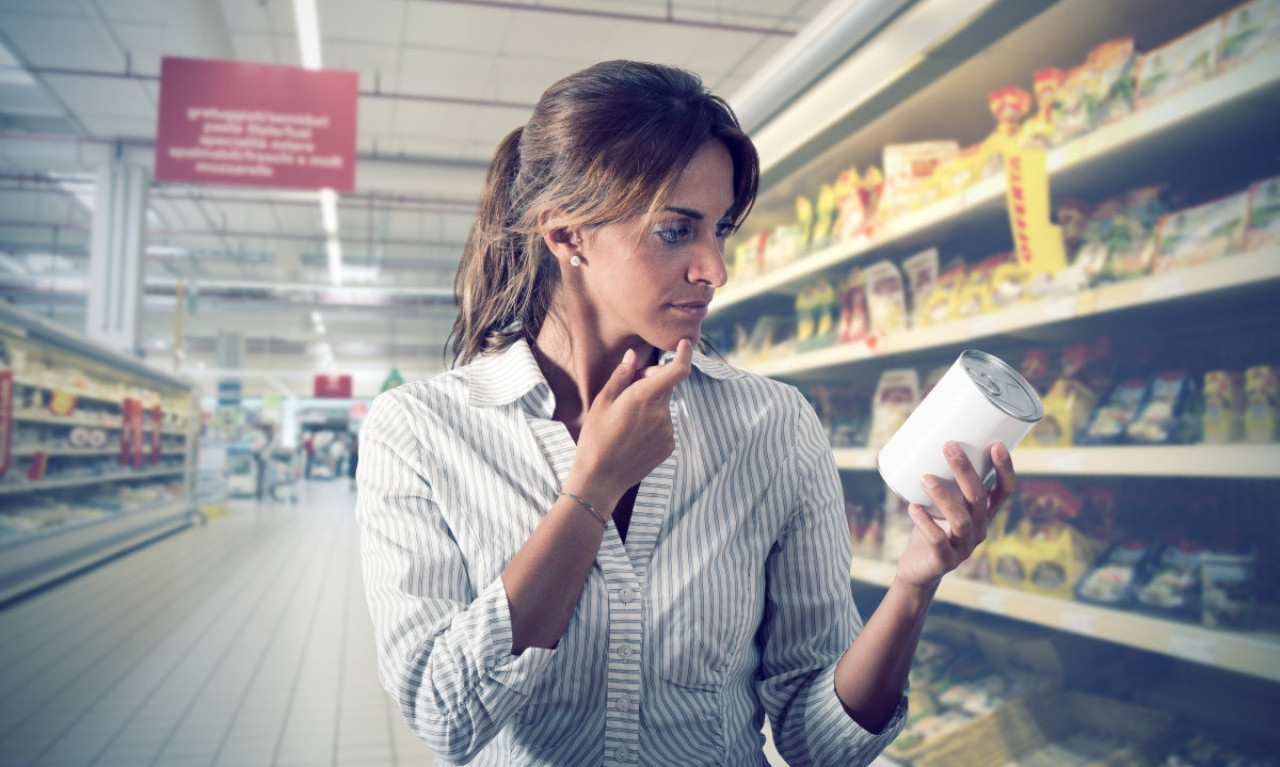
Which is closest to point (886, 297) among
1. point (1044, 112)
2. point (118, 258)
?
point (1044, 112)

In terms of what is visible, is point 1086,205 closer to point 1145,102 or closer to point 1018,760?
point 1145,102

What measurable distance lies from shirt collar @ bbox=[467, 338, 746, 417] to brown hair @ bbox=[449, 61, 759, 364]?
0.05 meters

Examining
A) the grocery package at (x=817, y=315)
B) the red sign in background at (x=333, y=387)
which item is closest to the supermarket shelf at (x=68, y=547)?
the grocery package at (x=817, y=315)

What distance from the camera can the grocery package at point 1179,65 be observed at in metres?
1.57

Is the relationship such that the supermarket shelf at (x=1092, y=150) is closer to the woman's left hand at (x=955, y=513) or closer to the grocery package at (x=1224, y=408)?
the grocery package at (x=1224, y=408)

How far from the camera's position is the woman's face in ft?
3.13

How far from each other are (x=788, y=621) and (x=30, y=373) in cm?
583

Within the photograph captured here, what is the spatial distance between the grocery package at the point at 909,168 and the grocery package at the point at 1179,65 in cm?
64

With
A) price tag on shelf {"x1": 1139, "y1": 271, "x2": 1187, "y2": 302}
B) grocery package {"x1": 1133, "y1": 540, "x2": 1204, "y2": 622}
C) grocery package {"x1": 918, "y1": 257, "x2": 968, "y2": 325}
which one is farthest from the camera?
grocery package {"x1": 918, "y1": 257, "x2": 968, "y2": 325}

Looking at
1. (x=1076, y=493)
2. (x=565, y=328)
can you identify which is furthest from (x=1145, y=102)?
(x=565, y=328)

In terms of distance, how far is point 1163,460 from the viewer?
158cm

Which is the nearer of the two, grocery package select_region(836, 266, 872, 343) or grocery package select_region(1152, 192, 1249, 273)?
grocery package select_region(1152, 192, 1249, 273)

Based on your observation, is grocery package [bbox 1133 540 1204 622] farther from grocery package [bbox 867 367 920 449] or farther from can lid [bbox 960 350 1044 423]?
can lid [bbox 960 350 1044 423]

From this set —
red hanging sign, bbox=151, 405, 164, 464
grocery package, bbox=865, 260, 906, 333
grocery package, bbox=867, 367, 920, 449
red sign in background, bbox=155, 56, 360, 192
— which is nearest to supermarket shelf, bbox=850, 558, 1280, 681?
grocery package, bbox=867, 367, 920, 449
